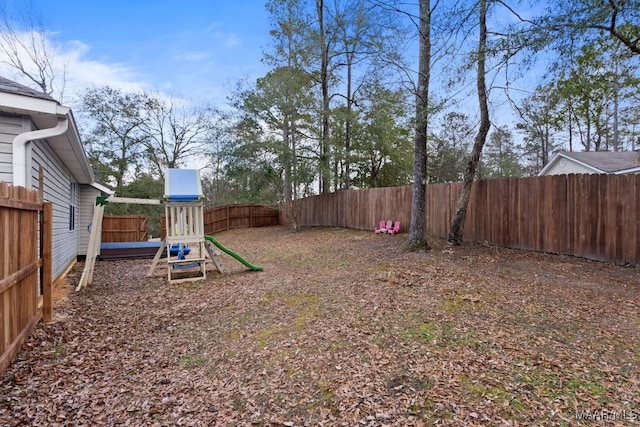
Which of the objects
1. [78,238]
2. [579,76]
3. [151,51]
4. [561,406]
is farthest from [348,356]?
[151,51]

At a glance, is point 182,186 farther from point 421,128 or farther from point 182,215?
point 421,128

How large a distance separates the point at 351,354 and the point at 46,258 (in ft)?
11.3

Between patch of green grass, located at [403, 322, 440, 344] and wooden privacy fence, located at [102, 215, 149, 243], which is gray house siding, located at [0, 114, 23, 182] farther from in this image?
wooden privacy fence, located at [102, 215, 149, 243]

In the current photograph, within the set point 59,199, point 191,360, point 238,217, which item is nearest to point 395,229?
point 191,360

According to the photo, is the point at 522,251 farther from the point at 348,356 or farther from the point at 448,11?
the point at 348,356

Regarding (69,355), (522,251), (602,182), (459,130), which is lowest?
(69,355)

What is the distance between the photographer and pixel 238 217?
1775cm

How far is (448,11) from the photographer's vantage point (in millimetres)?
6250

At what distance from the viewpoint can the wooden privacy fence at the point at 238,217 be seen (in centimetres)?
1647

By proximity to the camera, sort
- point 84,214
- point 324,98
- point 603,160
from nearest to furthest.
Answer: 1. point 84,214
2. point 603,160
3. point 324,98

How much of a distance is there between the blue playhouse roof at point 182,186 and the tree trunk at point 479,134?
5.35 meters

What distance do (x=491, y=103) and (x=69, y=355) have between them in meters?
7.78

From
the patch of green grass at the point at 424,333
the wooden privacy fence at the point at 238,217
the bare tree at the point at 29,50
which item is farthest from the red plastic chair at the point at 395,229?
the bare tree at the point at 29,50

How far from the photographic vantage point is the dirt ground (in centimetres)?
212
